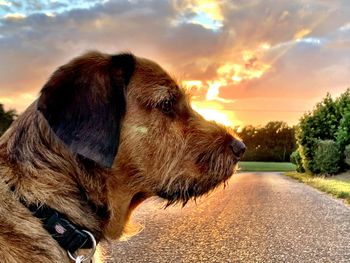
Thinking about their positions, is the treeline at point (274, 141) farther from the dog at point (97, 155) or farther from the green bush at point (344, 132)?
the dog at point (97, 155)

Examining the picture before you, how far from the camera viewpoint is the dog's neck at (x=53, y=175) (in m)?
2.94

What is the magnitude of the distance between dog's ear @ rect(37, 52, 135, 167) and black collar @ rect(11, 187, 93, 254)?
332 millimetres

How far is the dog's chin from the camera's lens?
365 cm

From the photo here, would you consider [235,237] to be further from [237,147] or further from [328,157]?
[328,157]

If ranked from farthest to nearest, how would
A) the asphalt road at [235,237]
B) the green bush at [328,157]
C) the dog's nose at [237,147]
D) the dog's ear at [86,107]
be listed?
the green bush at [328,157] < the asphalt road at [235,237] < the dog's nose at [237,147] < the dog's ear at [86,107]

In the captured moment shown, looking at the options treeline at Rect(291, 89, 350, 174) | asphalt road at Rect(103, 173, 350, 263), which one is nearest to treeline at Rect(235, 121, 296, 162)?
treeline at Rect(291, 89, 350, 174)

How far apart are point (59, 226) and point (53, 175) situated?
0.27m

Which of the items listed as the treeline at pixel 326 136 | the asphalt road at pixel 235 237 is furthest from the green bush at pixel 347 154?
the asphalt road at pixel 235 237

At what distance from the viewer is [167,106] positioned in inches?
146

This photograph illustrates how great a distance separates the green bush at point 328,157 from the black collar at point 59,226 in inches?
1627

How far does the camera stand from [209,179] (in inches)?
149

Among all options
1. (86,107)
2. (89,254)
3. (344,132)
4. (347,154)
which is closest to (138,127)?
(86,107)

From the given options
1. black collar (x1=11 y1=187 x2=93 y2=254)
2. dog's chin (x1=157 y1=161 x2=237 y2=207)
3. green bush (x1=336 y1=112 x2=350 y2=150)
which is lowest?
black collar (x1=11 y1=187 x2=93 y2=254)

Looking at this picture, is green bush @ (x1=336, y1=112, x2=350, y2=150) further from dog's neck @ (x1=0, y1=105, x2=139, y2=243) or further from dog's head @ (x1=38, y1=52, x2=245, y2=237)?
dog's neck @ (x1=0, y1=105, x2=139, y2=243)
